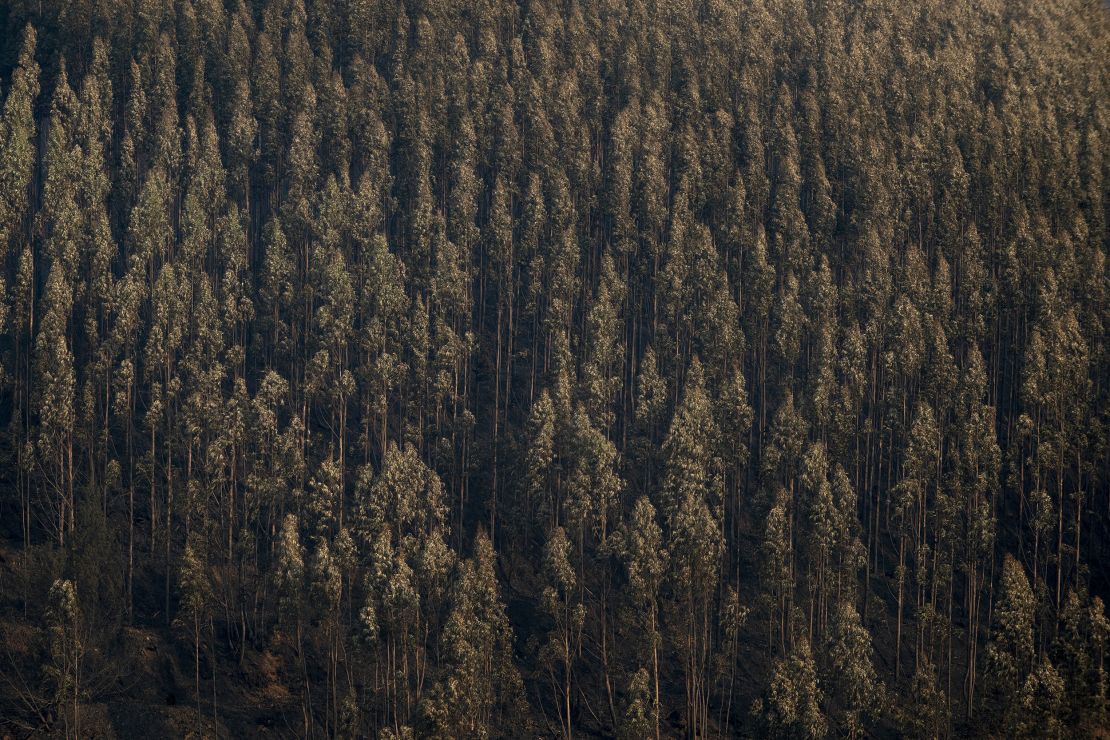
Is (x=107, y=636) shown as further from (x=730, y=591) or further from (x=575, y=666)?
(x=730, y=591)

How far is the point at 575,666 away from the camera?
240 feet

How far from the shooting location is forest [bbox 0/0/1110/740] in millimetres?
66500

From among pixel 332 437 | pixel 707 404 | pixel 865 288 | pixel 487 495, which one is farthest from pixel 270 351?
pixel 865 288

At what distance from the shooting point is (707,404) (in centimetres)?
8031

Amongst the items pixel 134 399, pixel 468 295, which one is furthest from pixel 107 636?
pixel 468 295

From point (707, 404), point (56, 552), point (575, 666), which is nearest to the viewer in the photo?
point (56, 552)

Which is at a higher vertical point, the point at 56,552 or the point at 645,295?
the point at 645,295

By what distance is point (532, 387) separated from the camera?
89625 millimetres

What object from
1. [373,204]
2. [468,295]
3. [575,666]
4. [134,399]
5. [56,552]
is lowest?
[575,666]

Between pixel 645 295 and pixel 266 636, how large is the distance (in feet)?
139

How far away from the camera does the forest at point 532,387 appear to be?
66.5 metres

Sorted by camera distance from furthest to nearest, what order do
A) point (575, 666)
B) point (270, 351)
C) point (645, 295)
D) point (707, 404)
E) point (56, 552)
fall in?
point (645, 295)
point (270, 351)
point (707, 404)
point (575, 666)
point (56, 552)

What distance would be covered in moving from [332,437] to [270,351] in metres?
10.0

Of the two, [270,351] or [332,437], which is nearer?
[332,437]
